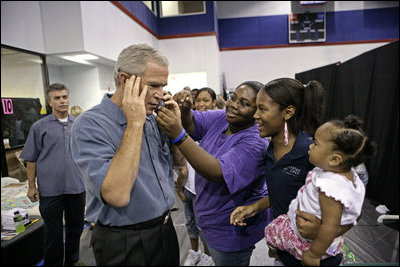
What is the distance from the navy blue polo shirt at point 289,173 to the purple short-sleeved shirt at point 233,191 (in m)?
0.13

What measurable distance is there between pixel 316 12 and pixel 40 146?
10303 millimetres

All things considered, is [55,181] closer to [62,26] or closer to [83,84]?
[62,26]

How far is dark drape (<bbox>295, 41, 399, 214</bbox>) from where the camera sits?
3.30 meters

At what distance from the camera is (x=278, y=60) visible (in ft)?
32.2

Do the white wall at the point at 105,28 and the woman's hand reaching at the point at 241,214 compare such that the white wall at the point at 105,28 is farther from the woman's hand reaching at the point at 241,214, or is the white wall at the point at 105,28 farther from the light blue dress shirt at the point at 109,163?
the woman's hand reaching at the point at 241,214

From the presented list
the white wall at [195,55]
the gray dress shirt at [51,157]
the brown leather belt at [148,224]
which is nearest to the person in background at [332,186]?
the brown leather belt at [148,224]

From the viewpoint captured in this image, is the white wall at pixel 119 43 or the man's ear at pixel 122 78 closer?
the man's ear at pixel 122 78

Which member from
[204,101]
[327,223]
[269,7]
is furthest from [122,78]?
[269,7]

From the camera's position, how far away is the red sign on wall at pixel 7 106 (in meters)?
3.67

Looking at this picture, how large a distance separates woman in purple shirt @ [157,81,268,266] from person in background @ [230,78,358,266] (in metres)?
0.11

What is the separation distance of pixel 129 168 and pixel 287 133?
734 mm

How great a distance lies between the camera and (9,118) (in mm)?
3770

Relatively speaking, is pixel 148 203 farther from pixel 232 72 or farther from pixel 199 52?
pixel 232 72

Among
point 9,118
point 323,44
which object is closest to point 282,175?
point 9,118
